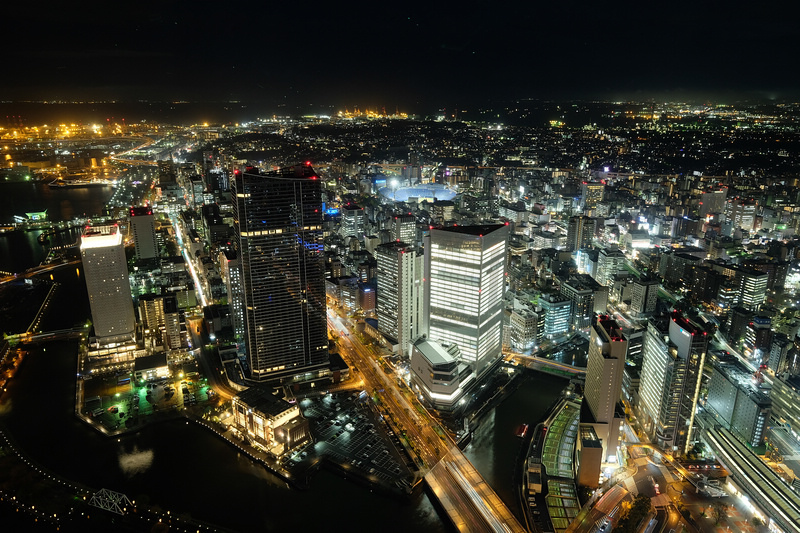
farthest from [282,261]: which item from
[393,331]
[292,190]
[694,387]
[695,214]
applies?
[695,214]

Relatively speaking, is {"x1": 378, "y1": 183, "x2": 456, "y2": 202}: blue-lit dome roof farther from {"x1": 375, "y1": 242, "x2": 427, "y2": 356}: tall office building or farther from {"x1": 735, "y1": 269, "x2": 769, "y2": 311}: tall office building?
{"x1": 735, "y1": 269, "x2": 769, "y2": 311}: tall office building

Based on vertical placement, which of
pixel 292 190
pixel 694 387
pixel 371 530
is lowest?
pixel 371 530

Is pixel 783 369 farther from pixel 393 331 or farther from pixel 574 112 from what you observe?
pixel 574 112

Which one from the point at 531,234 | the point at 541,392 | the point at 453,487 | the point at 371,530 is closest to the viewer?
the point at 371,530

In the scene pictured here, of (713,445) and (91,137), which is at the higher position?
(91,137)

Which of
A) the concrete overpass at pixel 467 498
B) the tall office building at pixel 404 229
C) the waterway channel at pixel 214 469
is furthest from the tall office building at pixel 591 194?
the concrete overpass at pixel 467 498

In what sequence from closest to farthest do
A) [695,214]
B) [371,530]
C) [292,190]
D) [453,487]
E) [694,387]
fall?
[371,530] < [453,487] < [694,387] < [292,190] < [695,214]

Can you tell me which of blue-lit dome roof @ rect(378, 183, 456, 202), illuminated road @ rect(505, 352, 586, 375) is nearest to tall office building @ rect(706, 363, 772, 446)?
illuminated road @ rect(505, 352, 586, 375)
